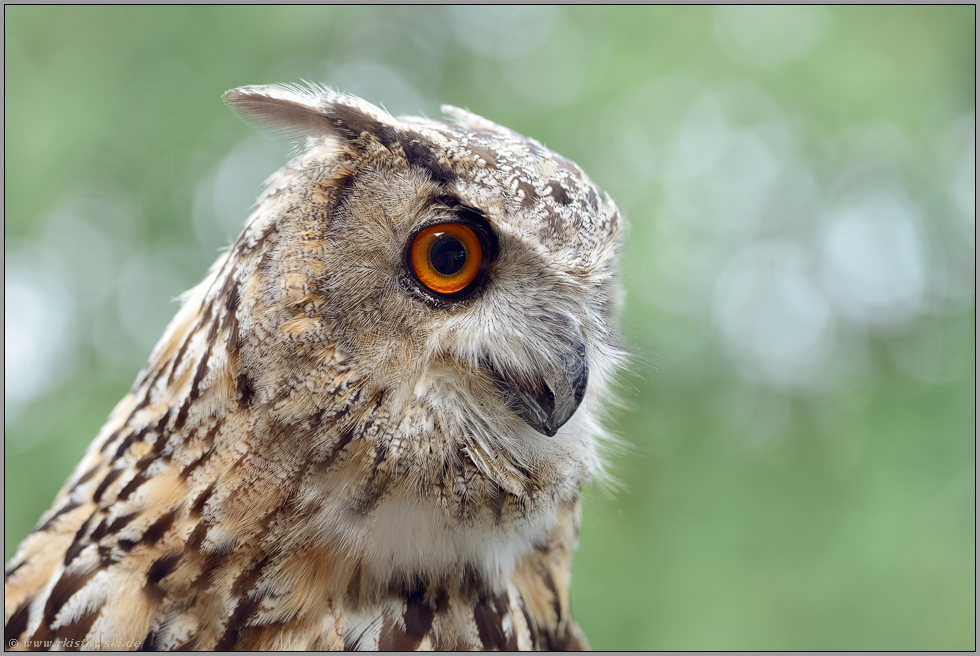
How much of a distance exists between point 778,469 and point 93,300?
3782mm

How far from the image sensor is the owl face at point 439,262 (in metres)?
1.03

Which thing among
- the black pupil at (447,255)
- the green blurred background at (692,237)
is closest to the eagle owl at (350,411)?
the black pupil at (447,255)

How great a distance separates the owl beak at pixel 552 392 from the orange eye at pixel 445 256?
17 centimetres

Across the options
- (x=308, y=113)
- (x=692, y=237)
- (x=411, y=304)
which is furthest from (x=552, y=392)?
(x=692, y=237)

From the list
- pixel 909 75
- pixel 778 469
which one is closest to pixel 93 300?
pixel 778 469

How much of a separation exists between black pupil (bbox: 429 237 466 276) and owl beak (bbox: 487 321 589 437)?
191 millimetres

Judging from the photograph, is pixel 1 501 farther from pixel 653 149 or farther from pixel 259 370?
pixel 653 149

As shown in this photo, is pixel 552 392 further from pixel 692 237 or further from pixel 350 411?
pixel 692 237

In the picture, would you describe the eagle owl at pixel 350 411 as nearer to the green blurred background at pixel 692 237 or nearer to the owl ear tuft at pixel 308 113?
the owl ear tuft at pixel 308 113

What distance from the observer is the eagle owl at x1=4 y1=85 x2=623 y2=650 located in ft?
3.38

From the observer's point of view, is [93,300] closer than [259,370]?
No

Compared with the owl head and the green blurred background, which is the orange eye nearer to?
the owl head

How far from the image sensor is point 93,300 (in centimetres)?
352

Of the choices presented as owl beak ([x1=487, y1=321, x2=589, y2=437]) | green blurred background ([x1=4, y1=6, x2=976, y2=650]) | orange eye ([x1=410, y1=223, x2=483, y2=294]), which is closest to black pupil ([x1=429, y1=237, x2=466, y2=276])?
orange eye ([x1=410, y1=223, x2=483, y2=294])
